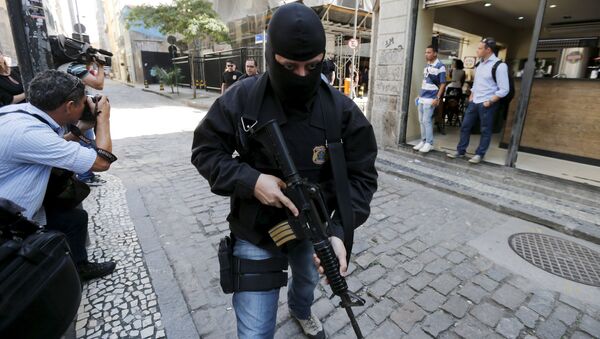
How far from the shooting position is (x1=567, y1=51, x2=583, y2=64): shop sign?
7664 millimetres

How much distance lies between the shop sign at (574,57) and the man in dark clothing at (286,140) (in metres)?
8.93

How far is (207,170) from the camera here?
150cm

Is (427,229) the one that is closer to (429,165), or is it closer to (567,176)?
(429,165)

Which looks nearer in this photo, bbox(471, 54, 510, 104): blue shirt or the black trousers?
the black trousers

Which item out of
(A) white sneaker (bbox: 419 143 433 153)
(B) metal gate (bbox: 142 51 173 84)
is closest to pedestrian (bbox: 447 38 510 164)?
(A) white sneaker (bbox: 419 143 433 153)

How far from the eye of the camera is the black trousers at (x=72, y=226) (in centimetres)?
251

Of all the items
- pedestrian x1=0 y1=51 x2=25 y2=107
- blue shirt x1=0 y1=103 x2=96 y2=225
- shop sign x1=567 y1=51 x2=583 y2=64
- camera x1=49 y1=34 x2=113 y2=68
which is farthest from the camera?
shop sign x1=567 y1=51 x2=583 y2=64

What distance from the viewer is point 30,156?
6.59 feet

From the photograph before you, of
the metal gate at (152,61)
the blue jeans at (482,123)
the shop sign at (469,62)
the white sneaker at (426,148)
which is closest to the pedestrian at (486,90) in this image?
the blue jeans at (482,123)

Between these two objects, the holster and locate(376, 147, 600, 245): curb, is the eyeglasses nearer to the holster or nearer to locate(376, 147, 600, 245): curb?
locate(376, 147, 600, 245): curb

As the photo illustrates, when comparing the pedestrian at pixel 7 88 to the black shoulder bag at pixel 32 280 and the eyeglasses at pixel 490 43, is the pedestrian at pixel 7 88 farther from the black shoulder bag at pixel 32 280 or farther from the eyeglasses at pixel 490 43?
the eyeglasses at pixel 490 43

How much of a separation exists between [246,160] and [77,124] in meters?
1.85

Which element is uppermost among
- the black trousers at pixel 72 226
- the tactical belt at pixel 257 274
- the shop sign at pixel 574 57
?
the shop sign at pixel 574 57

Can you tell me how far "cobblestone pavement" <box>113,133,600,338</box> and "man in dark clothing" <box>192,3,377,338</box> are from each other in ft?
3.33
